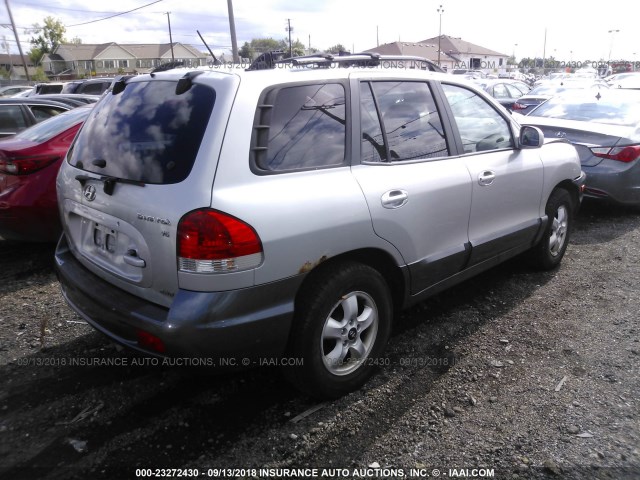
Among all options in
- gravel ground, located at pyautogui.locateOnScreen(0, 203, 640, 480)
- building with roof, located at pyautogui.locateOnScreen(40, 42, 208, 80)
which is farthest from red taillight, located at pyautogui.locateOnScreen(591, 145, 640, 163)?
building with roof, located at pyautogui.locateOnScreen(40, 42, 208, 80)

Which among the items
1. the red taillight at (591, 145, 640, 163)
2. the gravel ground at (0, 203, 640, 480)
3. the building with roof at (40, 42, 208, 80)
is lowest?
the gravel ground at (0, 203, 640, 480)

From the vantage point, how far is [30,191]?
450 centimetres

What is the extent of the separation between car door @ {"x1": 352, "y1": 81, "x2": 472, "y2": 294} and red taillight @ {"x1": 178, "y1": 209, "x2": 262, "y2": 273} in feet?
2.67

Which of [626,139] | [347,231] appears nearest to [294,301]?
[347,231]

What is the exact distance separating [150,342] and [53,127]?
11.8 ft

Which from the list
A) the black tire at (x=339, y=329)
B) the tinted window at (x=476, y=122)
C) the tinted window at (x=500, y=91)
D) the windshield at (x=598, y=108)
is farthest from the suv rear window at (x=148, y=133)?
the tinted window at (x=500, y=91)

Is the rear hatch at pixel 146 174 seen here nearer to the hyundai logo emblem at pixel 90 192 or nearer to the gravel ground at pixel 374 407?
the hyundai logo emblem at pixel 90 192

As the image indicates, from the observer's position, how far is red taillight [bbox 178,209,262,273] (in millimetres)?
2262

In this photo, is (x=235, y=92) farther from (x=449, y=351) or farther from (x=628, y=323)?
(x=628, y=323)

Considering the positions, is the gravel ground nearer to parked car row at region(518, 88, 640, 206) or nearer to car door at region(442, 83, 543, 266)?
car door at region(442, 83, 543, 266)

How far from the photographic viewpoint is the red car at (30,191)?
4.49 metres

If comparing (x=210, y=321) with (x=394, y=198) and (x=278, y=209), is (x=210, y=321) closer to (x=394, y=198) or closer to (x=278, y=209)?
(x=278, y=209)

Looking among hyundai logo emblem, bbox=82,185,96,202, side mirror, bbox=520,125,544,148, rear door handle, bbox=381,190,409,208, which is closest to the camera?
hyundai logo emblem, bbox=82,185,96,202

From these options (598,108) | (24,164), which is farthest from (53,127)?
(598,108)
